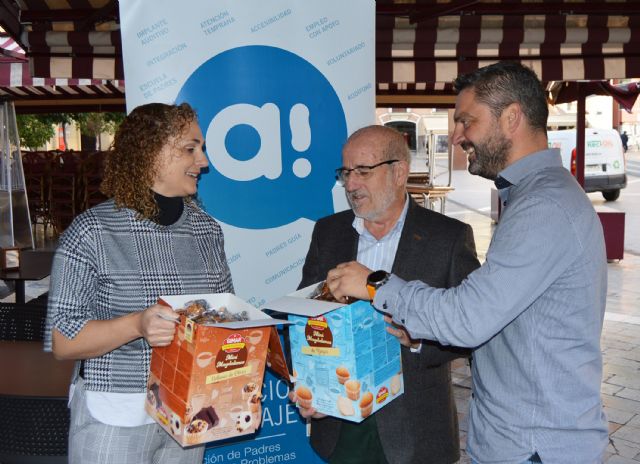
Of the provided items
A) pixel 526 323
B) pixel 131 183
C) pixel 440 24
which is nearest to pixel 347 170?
pixel 131 183

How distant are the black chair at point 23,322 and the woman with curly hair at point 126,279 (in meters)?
1.11

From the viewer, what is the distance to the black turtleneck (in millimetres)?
1879

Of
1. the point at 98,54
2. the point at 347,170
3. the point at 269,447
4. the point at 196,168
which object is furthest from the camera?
the point at 98,54

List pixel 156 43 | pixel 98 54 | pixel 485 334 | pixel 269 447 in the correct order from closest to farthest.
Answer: pixel 485 334 → pixel 156 43 → pixel 269 447 → pixel 98 54

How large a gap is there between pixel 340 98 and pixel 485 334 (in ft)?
5.39

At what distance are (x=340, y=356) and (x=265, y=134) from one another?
1385mm

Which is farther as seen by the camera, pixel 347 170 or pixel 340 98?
pixel 340 98

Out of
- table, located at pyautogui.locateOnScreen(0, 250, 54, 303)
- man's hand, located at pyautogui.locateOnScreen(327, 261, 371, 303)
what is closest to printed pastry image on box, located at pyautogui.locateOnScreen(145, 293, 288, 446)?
man's hand, located at pyautogui.locateOnScreen(327, 261, 371, 303)

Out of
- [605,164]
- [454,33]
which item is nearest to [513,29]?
[454,33]

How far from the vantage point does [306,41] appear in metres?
2.81

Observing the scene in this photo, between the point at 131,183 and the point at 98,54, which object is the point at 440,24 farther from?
the point at 131,183

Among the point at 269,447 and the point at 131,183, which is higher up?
the point at 131,183

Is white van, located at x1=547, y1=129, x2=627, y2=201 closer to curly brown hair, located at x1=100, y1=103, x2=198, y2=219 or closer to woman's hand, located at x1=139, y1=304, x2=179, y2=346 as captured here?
curly brown hair, located at x1=100, y1=103, x2=198, y2=219

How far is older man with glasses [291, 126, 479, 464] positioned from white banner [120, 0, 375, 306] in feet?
1.89
